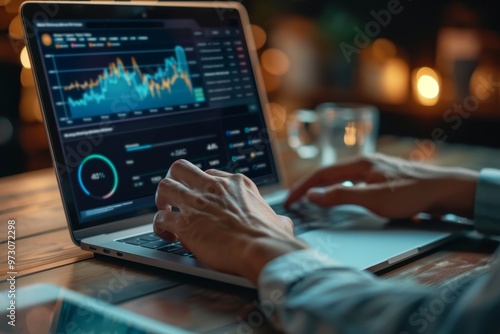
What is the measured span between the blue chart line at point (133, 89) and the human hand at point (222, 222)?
0.19 m

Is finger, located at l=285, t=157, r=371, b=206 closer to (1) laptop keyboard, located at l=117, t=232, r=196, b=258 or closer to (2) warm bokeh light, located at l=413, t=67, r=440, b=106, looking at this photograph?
(1) laptop keyboard, located at l=117, t=232, r=196, b=258

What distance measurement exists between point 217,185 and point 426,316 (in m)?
0.32

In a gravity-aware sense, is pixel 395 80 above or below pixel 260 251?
above

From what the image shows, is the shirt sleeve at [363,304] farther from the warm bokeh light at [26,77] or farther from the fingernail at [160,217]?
the warm bokeh light at [26,77]

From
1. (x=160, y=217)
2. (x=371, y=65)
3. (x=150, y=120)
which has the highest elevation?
(x=371, y=65)

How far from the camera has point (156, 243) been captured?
2.87ft

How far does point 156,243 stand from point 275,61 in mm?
2794

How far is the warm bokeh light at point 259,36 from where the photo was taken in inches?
135

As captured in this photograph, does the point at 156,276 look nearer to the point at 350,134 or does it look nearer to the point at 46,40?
the point at 46,40

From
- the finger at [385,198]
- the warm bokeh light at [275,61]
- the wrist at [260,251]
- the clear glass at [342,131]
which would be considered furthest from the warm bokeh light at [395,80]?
the wrist at [260,251]

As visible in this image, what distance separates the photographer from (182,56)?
1104mm

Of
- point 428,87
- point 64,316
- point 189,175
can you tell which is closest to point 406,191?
point 189,175

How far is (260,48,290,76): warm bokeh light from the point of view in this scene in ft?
11.6

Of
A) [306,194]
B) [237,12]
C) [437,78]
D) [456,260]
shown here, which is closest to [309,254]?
Answer: [456,260]
